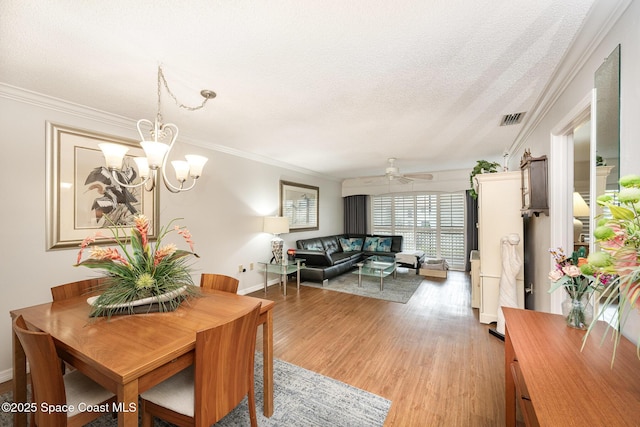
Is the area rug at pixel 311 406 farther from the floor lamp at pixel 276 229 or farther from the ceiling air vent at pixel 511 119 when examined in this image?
the ceiling air vent at pixel 511 119

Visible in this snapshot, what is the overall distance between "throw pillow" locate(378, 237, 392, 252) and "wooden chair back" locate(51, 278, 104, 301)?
571cm

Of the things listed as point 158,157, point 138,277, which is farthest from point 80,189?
point 138,277

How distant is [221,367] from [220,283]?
99cm

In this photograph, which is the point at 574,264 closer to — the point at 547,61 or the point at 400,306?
the point at 547,61

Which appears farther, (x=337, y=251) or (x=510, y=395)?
(x=337, y=251)

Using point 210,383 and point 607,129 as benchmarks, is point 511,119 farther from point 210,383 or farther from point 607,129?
point 210,383

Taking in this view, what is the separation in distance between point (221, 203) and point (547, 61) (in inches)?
155

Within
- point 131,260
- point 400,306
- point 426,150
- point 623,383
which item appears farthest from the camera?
point 426,150

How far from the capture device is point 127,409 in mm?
987

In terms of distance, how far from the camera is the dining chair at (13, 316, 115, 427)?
110 centimetres

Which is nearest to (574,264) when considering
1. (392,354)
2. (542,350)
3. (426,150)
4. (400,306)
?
(542,350)

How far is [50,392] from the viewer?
1145 millimetres

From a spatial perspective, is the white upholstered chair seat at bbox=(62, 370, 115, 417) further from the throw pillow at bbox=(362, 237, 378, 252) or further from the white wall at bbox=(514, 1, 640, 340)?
the throw pillow at bbox=(362, 237, 378, 252)

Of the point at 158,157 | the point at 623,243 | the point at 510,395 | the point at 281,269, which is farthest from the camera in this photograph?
the point at 281,269
